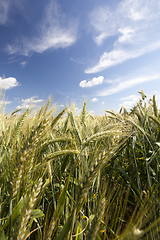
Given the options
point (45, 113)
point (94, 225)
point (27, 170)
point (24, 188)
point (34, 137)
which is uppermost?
point (45, 113)

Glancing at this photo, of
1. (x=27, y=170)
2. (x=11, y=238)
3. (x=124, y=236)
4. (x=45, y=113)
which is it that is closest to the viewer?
(x=124, y=236)

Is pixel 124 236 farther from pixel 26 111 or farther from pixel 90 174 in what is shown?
pixel 26 111

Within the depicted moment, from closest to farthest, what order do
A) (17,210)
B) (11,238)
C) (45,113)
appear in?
(11,238) < (17,210) < (45,113)

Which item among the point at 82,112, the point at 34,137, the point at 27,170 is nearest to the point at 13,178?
the point at 27,170

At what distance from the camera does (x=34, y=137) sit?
86cm

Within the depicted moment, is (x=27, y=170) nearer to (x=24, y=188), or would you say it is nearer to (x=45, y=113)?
(x=24, y=188)

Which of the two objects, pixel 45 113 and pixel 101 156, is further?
pixel 45 113

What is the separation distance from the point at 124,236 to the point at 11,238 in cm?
47

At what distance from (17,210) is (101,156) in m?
0.58

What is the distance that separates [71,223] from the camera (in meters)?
0.59

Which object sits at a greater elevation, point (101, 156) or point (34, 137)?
point (34, 137)

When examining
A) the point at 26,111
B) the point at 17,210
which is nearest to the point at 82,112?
the point at 26,111

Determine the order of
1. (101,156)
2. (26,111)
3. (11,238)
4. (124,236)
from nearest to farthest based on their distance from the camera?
1. (124,236)
2. (11,238)
3. (101,156)
4. (26,111)

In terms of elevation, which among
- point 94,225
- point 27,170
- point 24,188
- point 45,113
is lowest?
point 94,225
